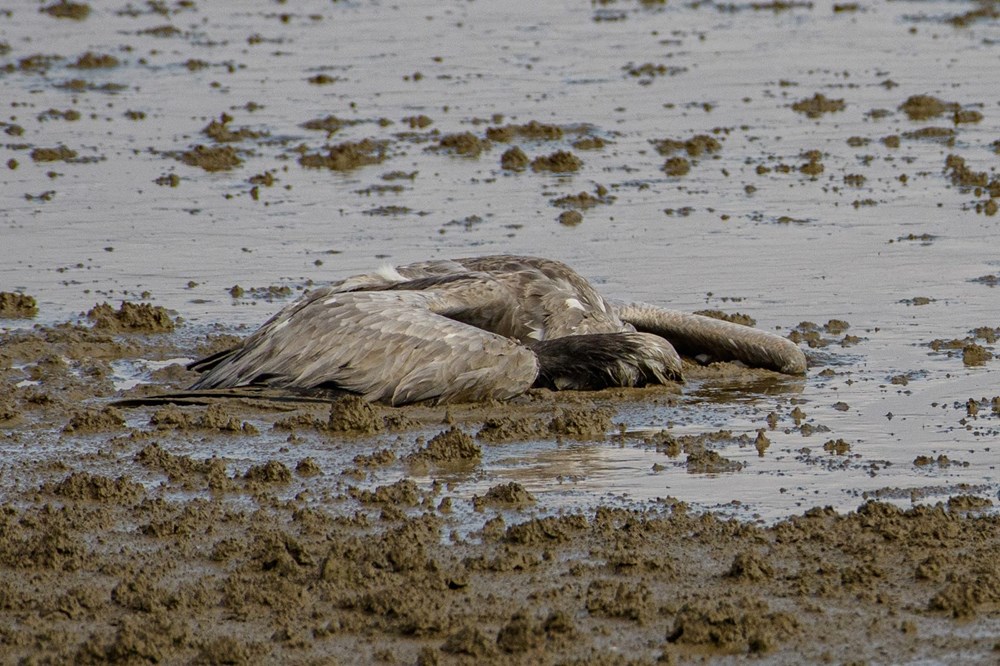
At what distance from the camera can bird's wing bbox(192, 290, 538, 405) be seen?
9.15m

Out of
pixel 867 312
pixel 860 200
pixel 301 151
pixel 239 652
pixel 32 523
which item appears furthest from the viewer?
pixel 301 151

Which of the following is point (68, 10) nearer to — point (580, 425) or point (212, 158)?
point (212, 158)

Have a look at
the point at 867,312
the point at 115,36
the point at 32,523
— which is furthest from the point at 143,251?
the point at 115,36

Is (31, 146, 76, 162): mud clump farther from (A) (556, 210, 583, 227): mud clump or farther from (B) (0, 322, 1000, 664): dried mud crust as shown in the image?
(B) (0, 322, 1000, 664): dried mud crust

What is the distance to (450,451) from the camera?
8.02 m

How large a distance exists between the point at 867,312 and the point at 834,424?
2.63 meters

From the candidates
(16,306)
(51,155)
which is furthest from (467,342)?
(51,155)

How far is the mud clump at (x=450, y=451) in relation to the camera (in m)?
8.01

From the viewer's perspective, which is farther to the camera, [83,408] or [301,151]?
[301,151]

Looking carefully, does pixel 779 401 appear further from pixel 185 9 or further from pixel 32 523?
pixel 185 9

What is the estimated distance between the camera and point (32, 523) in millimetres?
7102

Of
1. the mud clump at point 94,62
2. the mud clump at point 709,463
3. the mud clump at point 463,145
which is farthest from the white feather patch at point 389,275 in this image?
the mud clump at point 94,62

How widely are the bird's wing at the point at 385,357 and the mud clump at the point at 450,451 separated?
107 centimetres

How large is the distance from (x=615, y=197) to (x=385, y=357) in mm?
5910
